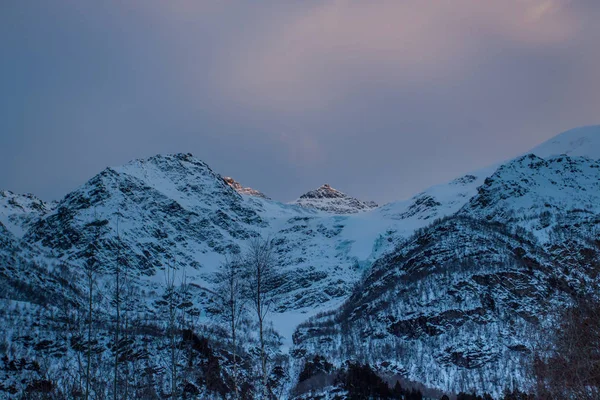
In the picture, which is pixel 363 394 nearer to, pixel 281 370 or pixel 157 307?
pixel 281 370

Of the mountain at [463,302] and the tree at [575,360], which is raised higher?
the mountain at [463,302]

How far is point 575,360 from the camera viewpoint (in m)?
18.1

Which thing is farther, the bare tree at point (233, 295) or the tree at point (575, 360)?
the bare tree at point (233, 295)

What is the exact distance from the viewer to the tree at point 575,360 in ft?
56.5

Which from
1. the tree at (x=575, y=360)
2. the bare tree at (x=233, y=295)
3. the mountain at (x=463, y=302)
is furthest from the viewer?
the mountain at (x=463, y=302)

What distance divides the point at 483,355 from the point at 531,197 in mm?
106597

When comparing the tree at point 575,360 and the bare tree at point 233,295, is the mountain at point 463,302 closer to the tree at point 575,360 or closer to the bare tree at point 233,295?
the bare tree at point 233,295

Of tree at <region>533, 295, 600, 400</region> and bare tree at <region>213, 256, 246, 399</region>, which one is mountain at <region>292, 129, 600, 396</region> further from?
tree at <region>533, 295, 600, 400</region>

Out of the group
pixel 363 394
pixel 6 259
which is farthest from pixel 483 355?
pixel 6 259

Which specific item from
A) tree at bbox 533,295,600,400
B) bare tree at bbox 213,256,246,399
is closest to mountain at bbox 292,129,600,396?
bare tree at bbox 213,256,246,399

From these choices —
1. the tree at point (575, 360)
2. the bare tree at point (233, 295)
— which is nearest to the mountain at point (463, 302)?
the bare tree at point (233, 295)

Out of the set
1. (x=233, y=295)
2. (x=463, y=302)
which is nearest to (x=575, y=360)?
(x=233, y=295)

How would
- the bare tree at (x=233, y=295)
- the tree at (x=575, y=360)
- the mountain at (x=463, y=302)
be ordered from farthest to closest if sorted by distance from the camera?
the mountain at (x=463, y=302)
the bare tree at (x=233, y=295)
the tree at (x=575, y=360)

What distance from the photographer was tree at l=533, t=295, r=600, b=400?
56.5 feet
